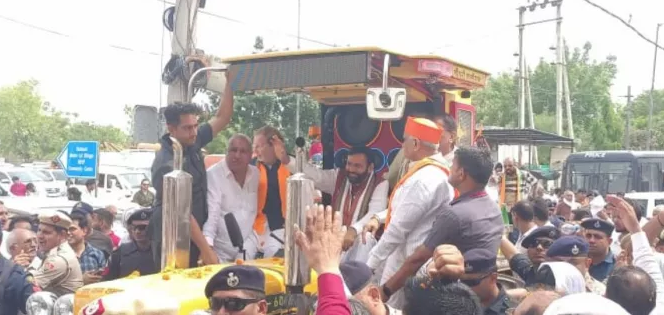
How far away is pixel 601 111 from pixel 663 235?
58.6 meters

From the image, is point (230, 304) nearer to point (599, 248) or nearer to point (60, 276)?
point (60, 276)

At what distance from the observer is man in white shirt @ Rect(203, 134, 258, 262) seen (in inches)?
226

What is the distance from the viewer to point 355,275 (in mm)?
4594

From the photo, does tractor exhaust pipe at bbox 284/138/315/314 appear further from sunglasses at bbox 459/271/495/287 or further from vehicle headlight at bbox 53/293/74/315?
vehicle headlight at bbox 53/293/74/315

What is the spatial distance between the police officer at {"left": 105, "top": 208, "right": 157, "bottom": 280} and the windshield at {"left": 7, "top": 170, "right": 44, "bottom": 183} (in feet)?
82.2

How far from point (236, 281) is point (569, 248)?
8.06 feet

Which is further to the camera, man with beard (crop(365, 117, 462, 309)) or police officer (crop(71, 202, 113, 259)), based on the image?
police officer (crop(71, 202, 113, 259))

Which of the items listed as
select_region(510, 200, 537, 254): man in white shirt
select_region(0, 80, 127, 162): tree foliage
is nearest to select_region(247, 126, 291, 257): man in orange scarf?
select_region(510, 200, 537, 254): man in white shirt

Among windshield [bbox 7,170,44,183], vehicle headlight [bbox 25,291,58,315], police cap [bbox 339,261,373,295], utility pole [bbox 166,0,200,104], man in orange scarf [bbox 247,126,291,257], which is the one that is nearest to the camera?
vehicle headlight [bbox 25,291,58,315]

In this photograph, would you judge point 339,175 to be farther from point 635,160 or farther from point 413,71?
point 635,160

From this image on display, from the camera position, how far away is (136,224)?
629cm

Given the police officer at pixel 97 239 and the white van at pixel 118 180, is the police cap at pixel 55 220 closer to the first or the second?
the police officer at pixel 97 239

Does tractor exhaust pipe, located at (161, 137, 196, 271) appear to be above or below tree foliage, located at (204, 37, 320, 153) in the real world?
below

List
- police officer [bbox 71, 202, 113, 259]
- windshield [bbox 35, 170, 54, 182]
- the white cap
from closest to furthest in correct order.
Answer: the white cap < police officer [bbox 71, 202, 113, 259] < windshield [bbox 35, 170, 54, 182]
